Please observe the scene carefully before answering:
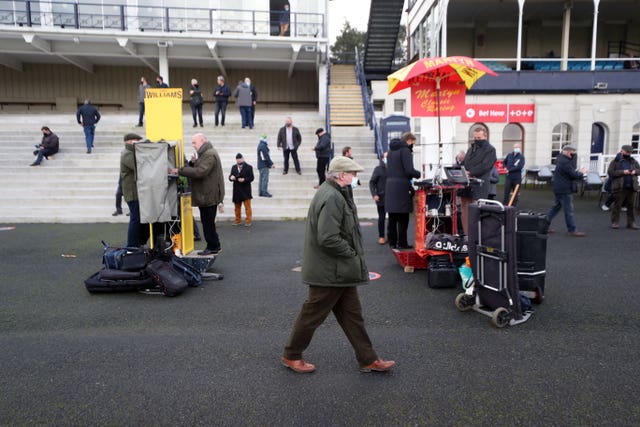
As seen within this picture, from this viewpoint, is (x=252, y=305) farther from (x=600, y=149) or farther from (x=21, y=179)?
(x=600, y=149)

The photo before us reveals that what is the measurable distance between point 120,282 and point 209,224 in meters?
1.78

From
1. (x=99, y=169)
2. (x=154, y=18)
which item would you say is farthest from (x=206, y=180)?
(x=154, y=18)

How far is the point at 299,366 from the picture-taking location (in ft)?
13.2

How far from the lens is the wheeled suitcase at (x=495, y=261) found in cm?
482

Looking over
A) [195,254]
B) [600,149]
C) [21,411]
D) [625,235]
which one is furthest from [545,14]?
[21,411]

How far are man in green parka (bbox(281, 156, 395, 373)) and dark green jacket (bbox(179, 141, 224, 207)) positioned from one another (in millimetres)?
3642

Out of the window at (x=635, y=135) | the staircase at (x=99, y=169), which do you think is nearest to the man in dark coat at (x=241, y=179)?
the staircase at (x=99, y=169)

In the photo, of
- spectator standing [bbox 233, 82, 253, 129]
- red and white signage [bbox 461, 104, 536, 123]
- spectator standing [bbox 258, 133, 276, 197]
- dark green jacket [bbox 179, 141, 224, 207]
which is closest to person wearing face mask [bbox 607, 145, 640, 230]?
spectator standing [bbox 258, 133, 276, 197]

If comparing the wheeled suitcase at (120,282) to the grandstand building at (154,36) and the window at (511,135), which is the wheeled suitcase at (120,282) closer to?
the grandstand building at (154,36)

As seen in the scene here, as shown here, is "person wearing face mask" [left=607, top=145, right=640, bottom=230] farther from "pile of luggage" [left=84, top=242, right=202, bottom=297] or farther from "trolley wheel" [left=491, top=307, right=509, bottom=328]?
"pile of luggage" [left=84, top=242, right=202, bottom=297]

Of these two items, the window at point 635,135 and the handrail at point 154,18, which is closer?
the handrail at point 154,18

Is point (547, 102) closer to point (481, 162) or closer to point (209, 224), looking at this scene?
point (481, 162)

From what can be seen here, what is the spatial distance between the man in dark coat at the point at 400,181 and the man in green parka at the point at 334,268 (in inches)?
151

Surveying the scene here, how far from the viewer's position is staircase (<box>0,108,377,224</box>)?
1328cm
